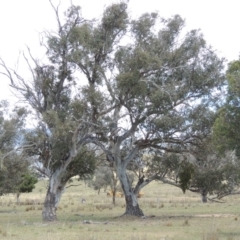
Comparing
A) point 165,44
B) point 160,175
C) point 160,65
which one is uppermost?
point 165,44

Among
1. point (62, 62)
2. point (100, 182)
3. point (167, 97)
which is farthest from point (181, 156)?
point (100, 182)

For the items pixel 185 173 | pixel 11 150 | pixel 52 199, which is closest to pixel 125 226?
pixel 52 199

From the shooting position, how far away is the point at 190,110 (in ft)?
106

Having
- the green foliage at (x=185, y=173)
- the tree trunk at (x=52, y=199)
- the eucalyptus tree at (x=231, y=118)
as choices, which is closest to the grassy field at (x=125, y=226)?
the tree trunk at (x=52, y=199)

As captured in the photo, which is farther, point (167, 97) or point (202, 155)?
point (202, 155)

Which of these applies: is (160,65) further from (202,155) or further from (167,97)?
(202,155)

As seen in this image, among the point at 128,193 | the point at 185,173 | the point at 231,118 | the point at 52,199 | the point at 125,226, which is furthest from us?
the point at 185,173

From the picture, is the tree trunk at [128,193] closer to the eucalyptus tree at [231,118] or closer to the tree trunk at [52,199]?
the tree trunk at [52,199]

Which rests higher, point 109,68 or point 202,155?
point 109,68

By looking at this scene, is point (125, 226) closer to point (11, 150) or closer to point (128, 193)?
point (128, 193)

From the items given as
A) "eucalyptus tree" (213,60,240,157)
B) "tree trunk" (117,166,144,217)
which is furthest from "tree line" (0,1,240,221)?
"eucalyptus tree" (213,60,240,157)

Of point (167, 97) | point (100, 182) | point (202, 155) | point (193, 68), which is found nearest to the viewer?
point (167, 97)

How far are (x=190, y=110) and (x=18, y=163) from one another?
1591 cm

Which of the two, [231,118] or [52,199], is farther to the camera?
[52,199]
